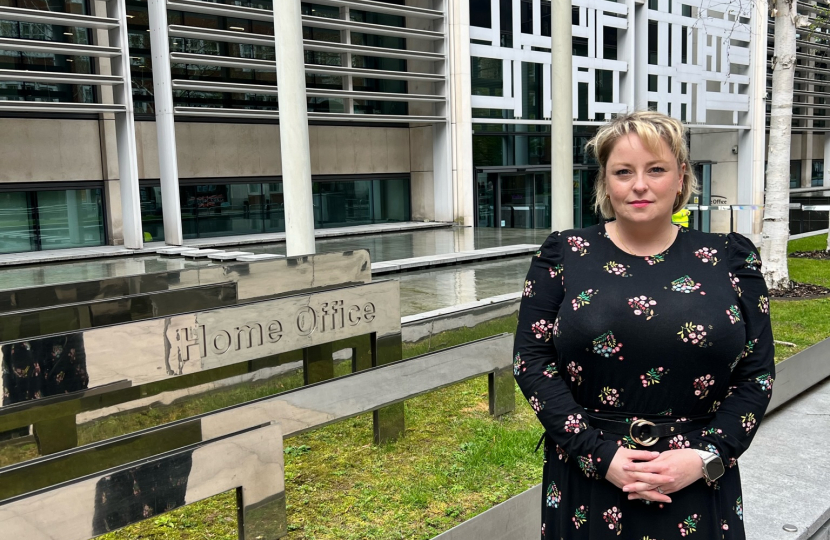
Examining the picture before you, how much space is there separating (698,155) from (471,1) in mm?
13368

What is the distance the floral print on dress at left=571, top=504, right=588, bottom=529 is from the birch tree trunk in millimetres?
9409

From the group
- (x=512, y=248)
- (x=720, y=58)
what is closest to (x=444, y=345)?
(x=512, y=248)

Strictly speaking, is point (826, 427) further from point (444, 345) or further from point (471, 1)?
point (471, 1)

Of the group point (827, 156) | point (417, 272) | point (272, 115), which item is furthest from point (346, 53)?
point (827, 156)

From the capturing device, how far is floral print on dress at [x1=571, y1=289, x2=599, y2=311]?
2.40 m

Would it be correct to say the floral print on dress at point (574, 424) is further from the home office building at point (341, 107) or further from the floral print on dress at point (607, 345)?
the home office building at point (341, 107)

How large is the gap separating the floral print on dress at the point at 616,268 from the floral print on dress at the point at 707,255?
9.5 inches

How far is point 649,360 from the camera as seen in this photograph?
92.3 inches

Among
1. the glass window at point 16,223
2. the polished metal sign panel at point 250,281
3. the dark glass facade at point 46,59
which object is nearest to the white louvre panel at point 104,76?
the dark glass facade at point 46,59

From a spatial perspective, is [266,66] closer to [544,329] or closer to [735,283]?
[544,329]

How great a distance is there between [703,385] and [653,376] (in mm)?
171

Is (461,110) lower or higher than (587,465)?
higher

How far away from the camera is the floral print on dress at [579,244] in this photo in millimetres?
2525

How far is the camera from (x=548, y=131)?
2522 centimetres
